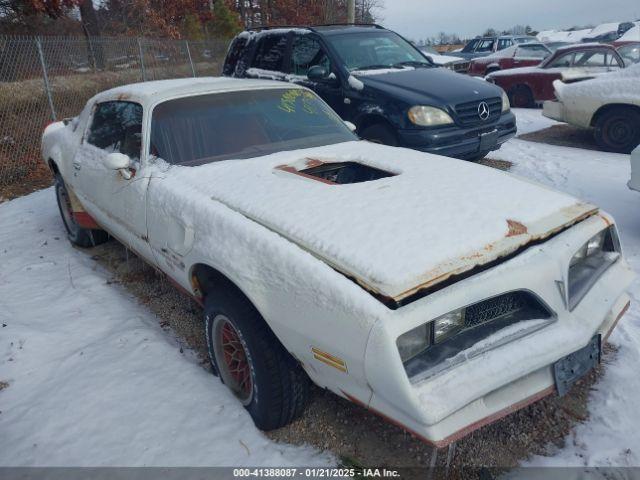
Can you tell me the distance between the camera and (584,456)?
215 cm

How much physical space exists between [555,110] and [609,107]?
81 cm

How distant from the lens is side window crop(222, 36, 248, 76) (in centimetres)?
725

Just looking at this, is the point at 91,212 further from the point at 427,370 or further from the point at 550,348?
the point at 550,348

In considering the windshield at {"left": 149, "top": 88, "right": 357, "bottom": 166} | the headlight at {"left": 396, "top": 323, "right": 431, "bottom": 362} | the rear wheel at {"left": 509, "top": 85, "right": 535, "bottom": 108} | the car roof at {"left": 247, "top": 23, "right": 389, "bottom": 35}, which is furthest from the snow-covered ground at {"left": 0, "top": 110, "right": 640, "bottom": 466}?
the rear wheel at {"left": 509, "top": 85, "right": 535, "bottom": 108}

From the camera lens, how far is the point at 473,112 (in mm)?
5367

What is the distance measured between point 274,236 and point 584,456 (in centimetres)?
167

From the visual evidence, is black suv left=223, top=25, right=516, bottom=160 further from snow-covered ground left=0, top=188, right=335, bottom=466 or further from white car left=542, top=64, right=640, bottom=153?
snow-covered ground left=0, top=188, right=335, bottom=466

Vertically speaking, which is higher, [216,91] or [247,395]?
[216,91]

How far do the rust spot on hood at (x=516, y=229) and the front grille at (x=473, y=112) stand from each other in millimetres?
3434

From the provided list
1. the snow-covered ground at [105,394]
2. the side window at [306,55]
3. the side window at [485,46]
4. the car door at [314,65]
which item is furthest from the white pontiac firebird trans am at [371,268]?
the side window at [485,46]

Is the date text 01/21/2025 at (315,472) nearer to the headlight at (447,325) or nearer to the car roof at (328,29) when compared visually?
the headlight at (447,325)

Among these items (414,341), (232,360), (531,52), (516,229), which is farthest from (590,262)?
(531,52)

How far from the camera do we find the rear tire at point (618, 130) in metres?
7.00


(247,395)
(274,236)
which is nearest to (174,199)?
(274,236)
